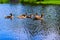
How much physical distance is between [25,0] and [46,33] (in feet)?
179

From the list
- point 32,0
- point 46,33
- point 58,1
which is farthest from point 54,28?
point 32,0

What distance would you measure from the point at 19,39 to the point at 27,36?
1898 millimetres

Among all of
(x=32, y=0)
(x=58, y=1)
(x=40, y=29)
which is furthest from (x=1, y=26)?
(x=32, y=0)

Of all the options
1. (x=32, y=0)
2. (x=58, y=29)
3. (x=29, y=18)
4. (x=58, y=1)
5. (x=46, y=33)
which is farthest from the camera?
(x=32, y=0)

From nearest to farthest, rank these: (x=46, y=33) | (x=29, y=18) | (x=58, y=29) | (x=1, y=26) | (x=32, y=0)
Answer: (x=46, y=33) < (x=58, y=29) < (x=1, y=26) < (x=29, y=18) < (x=32, y=0)

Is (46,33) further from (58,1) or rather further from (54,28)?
(58,1)

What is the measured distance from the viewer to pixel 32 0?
8519 centimetres

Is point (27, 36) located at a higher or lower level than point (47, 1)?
higher

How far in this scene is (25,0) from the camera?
86.6 m

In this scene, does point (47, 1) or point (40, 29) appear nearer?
point (40, 29)

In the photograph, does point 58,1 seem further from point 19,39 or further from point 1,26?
point 19,39

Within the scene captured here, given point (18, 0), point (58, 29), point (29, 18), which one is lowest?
point (18, 0)

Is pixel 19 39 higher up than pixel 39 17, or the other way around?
pixel 19 39

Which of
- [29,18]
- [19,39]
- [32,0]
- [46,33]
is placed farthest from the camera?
[32,0]
